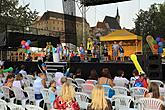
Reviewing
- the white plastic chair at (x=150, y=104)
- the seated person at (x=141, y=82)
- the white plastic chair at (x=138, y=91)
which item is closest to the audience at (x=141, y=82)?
the seated person at (x=141, y=82)

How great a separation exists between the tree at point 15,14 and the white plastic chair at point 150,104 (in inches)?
1105

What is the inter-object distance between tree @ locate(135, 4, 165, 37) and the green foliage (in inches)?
504

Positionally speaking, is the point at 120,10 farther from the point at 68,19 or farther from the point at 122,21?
the point at 68,19

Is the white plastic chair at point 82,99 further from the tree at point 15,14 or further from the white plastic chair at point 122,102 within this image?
the tree at point 15,14

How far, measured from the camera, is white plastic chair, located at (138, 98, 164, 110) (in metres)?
4.43

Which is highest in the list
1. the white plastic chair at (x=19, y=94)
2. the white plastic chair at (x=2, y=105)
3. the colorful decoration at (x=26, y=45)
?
the colorful decoration at (x=26, y=45)

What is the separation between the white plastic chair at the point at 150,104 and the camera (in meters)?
4.43

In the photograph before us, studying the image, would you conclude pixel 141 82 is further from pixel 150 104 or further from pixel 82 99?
pixel 150 104

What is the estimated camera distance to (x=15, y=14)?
33812 millimetres

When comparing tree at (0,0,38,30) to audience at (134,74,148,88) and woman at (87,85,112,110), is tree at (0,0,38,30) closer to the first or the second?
audience at (134,74,148,88)

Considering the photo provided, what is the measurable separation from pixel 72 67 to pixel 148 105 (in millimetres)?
8853

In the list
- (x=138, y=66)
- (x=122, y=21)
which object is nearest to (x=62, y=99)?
(x=138, y=66)

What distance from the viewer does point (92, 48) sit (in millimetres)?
17750

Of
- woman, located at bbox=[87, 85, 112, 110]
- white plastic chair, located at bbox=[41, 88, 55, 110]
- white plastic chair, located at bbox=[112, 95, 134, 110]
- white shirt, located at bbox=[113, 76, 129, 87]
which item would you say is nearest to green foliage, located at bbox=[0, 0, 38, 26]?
white shirt, located at bbox=[113, 76, 129, 87]
